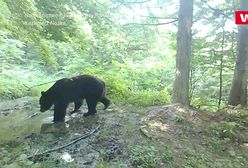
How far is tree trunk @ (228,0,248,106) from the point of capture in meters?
8.66

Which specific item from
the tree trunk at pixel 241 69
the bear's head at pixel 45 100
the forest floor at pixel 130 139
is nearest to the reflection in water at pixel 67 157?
the forest floor at pixel 130 139

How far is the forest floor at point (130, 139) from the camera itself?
16.9ft

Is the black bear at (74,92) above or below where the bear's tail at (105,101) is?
above

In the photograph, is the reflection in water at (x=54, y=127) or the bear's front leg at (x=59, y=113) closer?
the reflection in water at (x=54, y=127)

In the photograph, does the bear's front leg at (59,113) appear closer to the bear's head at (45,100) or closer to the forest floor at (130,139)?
the forest floor at (130,139)

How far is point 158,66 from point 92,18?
6047 mm

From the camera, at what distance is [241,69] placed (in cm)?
869

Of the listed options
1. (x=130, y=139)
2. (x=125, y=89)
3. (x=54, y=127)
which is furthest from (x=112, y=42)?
(x=130, y=139)

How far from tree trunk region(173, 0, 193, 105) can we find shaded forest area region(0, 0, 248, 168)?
0.03m

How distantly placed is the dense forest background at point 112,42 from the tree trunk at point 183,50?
0.88 metres

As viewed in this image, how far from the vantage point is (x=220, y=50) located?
11.2m

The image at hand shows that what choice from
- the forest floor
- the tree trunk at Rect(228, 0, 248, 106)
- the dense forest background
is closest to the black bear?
the forest floor

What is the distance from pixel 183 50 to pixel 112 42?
3.92 meters

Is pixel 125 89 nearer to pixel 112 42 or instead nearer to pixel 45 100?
Answer: pixel 112 42
